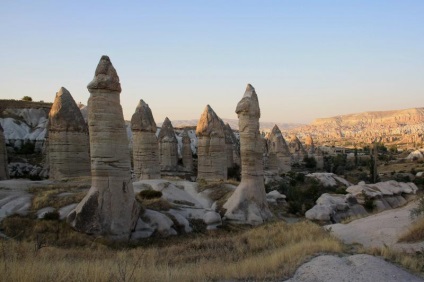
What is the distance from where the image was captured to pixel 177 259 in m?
7.54

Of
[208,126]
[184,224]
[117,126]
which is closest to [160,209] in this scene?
[184,224]

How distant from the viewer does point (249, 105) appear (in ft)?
49.4

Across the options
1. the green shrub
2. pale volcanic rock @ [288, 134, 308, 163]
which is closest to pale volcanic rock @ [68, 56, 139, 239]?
the green shrub

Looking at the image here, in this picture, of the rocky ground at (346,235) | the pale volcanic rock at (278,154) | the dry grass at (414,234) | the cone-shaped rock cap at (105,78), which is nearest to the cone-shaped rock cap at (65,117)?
the rocky ground at (346,235)

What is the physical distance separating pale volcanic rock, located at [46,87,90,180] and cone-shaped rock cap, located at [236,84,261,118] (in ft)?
25.9

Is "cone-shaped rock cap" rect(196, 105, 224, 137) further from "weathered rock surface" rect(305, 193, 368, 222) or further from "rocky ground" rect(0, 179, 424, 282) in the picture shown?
"weathered rock surface" rect(305, 193, 368, 222)

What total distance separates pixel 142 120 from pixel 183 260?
13.1 m

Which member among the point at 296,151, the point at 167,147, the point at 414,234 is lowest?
the point at 414,234

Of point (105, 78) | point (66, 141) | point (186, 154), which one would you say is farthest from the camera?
point (186, 154)

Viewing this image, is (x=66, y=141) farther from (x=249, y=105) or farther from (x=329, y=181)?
(x=329, y=181)

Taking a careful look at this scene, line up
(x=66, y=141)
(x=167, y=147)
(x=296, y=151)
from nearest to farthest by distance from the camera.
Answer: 1. (x=66, y=141)
2. (x=167, y=147)
3. (x=296, y=151)

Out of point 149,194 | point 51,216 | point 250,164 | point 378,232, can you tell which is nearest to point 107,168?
point 51,216

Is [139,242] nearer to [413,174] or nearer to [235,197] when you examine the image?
[235,197]

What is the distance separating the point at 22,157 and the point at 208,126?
2307cm
